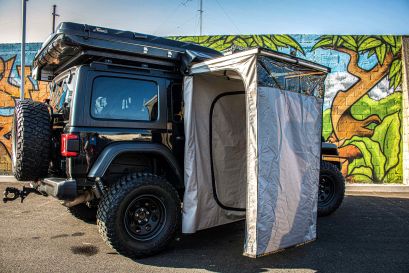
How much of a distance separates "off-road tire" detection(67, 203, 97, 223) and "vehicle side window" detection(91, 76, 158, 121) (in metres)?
1.95

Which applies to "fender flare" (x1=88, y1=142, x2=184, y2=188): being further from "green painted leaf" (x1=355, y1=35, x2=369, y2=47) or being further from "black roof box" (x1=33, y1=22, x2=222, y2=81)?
"green painted leaf" (x1=355, y1=35, x2=369, y2=47)

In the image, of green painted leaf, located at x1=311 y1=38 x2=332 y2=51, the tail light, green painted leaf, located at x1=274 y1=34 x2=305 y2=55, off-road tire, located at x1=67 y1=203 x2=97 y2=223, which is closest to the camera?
the tail light

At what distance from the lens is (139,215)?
4.28m

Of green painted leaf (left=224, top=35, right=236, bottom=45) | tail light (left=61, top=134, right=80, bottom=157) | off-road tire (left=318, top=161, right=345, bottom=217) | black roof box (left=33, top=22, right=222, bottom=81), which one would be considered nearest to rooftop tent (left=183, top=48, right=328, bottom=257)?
black roof box (left=33, top=22, right=222, bottom=81)

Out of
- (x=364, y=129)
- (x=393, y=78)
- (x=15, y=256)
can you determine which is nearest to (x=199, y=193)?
(x=15, y=256)

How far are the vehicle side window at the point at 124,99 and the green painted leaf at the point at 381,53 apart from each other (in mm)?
7867

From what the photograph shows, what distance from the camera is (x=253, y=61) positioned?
12.6ft

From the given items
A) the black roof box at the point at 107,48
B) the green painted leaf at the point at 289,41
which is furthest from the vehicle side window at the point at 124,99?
the green painted leaf at the point at 289,41

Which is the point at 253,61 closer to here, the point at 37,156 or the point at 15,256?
the point at 37,156

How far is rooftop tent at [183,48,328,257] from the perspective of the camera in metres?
3.85

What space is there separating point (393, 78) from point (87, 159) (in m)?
9.02

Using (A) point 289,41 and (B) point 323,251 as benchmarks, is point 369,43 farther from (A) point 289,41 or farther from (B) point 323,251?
(B) point 323,251

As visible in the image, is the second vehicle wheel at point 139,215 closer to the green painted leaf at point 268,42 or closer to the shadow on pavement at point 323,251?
the shadow on pavement at point 323,251

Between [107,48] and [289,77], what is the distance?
2166 millimetres
